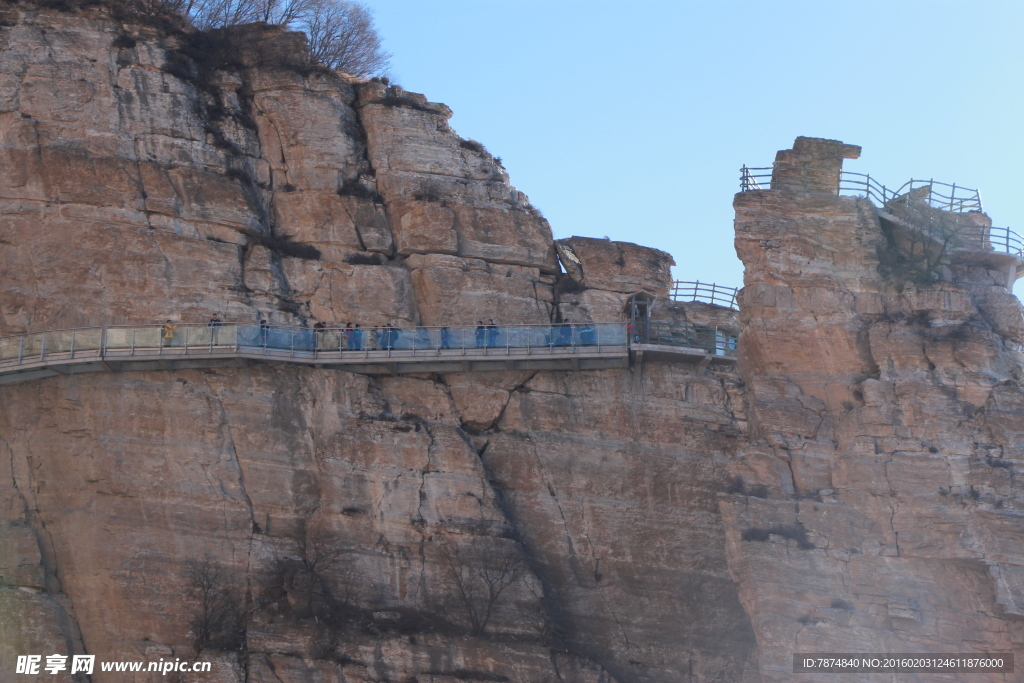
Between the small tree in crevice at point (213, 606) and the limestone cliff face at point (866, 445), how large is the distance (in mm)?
13747

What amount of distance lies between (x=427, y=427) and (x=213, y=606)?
309 inches

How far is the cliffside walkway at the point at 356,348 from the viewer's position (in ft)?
151

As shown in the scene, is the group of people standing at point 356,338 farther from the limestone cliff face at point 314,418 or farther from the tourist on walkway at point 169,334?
the tourist on walkway at point 169,334

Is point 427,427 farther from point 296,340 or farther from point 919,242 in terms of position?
point 919,242

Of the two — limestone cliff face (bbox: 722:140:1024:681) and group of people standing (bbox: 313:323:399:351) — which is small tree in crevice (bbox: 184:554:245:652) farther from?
limestone cliff face (bbox: 722:140:1024:681)

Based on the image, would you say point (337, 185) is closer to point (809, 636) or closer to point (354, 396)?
point (354, 396)

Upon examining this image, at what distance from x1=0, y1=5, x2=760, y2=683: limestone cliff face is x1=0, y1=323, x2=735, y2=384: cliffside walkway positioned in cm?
49

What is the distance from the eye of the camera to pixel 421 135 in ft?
172

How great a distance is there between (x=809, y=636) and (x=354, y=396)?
14.2m

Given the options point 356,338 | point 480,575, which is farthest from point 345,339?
point 480,575

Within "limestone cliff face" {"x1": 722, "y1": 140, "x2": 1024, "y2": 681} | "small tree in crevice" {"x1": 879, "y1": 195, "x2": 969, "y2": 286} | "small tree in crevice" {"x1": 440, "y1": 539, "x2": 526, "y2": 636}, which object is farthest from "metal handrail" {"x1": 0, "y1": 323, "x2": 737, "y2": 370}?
"small tree in crevice" {"x1": 879, "y1": 195, "x2": 969, "y2": 286}

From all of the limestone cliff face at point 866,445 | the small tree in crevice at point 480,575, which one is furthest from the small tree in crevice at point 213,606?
the limestone cliff face at point 866,445

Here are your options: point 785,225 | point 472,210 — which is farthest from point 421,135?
point 785,225

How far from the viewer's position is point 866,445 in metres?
47.8
